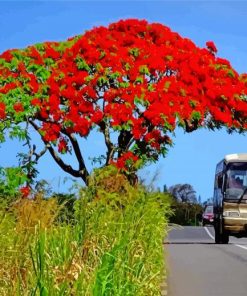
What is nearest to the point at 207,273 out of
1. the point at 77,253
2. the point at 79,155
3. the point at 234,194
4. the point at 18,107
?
the point at 77,253

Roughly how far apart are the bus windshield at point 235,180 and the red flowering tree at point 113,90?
2335 millimetres

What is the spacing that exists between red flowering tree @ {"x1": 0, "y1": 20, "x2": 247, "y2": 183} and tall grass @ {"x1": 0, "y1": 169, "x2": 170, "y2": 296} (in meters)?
18.0

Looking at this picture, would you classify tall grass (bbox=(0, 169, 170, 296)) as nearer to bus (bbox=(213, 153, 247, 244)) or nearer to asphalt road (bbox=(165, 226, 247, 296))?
asphalt road (bbox=(165, 226, 247, 296))

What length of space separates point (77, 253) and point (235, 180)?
87.4 ft

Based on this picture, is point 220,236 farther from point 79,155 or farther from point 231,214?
point 79,155

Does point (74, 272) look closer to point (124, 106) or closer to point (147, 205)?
point (147, 205)

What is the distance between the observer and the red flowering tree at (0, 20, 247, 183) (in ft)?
102

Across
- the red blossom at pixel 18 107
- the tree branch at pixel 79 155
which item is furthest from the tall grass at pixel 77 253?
the tree branch at pixel 79 155

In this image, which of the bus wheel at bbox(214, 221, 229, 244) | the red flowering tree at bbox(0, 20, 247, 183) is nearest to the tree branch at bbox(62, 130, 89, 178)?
the red flowering tree at bbox(0, 20, 247, 183)

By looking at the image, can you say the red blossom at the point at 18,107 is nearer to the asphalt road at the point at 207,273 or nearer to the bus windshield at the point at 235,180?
the asphalt road at the point at 207,273

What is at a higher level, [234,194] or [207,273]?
[234,194]

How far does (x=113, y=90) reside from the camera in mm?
31656

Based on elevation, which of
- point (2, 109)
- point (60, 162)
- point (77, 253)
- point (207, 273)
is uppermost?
point (2, 109)

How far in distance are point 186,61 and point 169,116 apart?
9.13 ft
